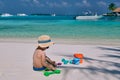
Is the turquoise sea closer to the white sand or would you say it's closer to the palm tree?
the white sand

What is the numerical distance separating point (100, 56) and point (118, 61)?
1.23 metres

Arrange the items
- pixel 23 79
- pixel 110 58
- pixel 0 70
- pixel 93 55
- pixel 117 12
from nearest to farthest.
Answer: pixel 23 79 < pixel 0 70 < pixel 110 58 < pixel 93 55 < pixel 117 12

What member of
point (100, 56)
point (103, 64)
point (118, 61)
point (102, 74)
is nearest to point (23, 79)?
point (102, 74)

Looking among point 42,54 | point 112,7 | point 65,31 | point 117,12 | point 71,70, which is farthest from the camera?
point 112,7

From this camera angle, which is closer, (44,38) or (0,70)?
(44,38)

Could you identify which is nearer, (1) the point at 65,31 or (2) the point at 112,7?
(1) the point at 65,31

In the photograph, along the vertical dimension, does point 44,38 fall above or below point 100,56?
above

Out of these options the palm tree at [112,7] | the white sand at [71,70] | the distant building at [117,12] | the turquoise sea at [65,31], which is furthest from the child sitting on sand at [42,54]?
the palm tree at [112,7]

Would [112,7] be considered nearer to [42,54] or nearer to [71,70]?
[71,70]

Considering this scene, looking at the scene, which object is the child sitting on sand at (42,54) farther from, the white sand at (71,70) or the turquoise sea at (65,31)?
the turquoise sea at (65,31)

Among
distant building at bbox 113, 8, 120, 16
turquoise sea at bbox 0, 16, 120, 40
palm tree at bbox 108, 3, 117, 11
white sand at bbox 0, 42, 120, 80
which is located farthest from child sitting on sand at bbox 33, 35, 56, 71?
palm tree at bbox 108, 3, 117, 11

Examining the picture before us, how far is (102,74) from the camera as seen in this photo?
Result: 6.79 metres

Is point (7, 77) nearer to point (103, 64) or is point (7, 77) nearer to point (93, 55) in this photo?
point (103, 64)

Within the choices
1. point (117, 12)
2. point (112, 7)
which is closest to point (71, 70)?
point (117, 12)
